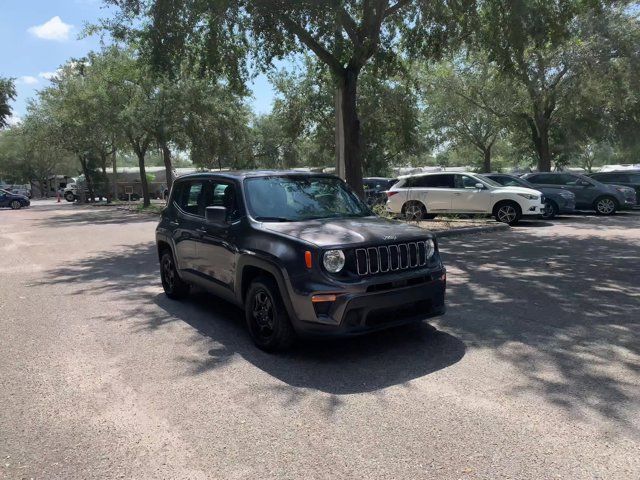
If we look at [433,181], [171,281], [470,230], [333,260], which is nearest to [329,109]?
[433,181]

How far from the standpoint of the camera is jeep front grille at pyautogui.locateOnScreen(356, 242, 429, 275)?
4.88 m

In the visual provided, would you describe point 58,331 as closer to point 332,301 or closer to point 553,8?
point 332,301

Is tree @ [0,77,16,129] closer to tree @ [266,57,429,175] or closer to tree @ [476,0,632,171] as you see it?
tree @ [266,57,429,175]

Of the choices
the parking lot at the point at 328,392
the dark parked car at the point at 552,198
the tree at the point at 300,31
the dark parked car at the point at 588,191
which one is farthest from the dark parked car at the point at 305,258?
the dark parked car at the point at 588,191

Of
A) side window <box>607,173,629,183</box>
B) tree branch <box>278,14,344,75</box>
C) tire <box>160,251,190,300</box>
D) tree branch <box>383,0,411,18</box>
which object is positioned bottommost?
tire <box>160,251,190,300</box>

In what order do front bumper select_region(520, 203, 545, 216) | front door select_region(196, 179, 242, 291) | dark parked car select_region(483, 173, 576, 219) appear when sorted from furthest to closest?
dark parked car select_region(483, 173, 576, 219) → front bumper select_region(520, 203, 545, 216) → front door select_region(196, 179, 242, 291)

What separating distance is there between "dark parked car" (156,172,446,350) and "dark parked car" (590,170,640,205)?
18070mm

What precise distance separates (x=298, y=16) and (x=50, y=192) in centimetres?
7282

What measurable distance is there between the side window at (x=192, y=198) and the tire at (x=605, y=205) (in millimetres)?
16424

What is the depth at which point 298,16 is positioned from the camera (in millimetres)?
13484

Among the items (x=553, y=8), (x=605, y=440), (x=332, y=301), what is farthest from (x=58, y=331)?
(x=553, y=8)

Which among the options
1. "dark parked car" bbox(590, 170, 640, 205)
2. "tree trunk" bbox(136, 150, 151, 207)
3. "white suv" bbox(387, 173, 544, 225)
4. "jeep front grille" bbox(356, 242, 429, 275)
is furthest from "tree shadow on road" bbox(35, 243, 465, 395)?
"tree trunk" bbox(136, 150, 151, 207)

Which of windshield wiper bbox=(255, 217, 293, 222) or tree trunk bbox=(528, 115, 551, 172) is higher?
tree trunk bbox=(528, 115, 551, 172)

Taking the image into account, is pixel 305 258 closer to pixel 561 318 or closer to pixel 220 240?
pixel 220 240
